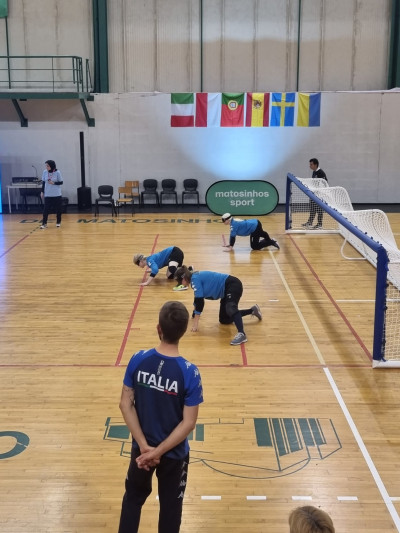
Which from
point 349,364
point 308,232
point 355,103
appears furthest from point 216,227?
point 349,364

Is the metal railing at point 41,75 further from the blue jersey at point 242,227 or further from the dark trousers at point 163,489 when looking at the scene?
the dark trousers at point 163,489

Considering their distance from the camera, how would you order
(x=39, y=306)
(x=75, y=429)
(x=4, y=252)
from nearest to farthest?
(x=75, y=429), (x=39, y=306), (x=4, y=252)

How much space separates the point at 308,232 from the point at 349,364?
9.92m

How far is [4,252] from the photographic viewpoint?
15.9 m

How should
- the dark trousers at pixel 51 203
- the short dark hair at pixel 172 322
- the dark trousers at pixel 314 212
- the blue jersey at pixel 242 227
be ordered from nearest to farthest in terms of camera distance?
the short dark hair at pixel 172 322 < the blue jersey at pixel 242 227 < the dark trousers at pixel 314 212 < the dark trousers at pixel 51 203

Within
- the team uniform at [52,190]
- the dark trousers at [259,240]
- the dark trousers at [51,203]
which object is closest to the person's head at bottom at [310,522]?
the dark trousers at [259,240]

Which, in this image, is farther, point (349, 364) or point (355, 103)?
point (355, 103)

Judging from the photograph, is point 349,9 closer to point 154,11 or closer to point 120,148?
point 154,11

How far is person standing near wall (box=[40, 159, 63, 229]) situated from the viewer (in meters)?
18.2

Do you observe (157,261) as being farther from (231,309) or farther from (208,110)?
(208,110)

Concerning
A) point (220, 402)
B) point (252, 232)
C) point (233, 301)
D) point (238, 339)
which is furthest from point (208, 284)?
point (252, 232)

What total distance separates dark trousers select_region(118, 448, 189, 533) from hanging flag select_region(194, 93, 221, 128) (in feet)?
65.3

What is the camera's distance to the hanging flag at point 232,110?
22547 mm

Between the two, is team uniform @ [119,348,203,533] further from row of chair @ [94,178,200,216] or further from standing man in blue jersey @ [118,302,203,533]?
row of chair @ [94,178,200,216]
